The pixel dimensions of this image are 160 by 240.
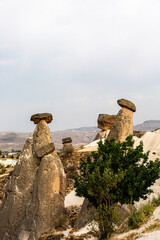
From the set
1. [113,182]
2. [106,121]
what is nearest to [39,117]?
[113,182]

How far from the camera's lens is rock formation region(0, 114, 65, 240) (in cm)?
1373

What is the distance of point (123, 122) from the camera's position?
16406 mm

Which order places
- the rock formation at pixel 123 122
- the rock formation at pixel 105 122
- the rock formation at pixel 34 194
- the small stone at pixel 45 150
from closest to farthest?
1. the rock formation at pixel 34 194
2. the small stone at pixel 45 150
3. the rock formation at pixel 123 122
4. the rock formation at pixel 105 122

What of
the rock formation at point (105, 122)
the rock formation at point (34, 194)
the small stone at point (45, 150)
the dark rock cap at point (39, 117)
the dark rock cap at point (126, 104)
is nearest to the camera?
the rock formation at point (34, 194)

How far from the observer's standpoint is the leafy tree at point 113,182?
10508 mm

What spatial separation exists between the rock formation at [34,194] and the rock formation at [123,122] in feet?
13.5

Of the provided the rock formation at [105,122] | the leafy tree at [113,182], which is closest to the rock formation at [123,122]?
the leafy tree at [113,182]

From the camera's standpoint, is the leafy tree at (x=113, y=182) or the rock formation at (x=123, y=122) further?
the rock formation at (x=123, y=122)

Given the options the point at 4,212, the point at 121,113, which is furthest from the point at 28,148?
the point at 121,113

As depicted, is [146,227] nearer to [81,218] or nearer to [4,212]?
[81,218]

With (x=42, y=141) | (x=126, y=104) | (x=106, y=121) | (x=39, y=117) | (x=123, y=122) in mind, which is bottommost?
(x=42, y=141)

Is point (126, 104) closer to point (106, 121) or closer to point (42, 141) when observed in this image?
point (42, 141)

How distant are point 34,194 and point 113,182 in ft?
18.3

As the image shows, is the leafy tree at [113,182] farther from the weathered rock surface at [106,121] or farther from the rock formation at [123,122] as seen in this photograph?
the weathered rock surface at [106,121]
